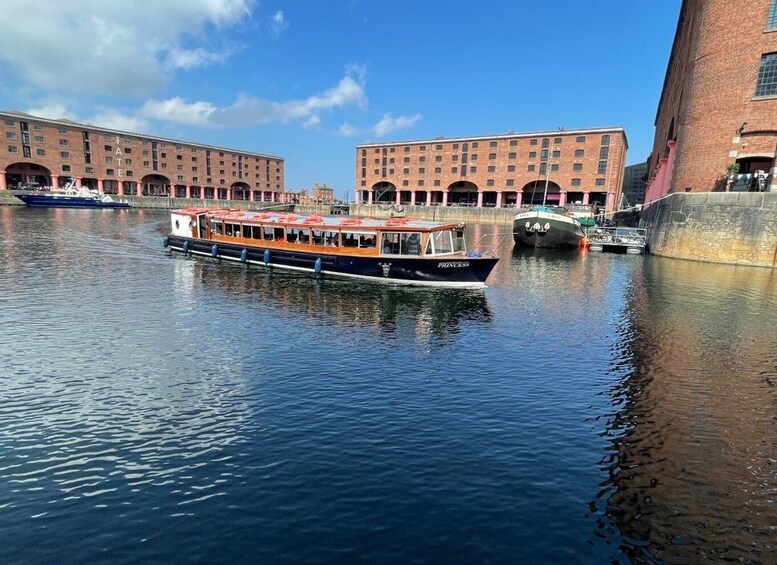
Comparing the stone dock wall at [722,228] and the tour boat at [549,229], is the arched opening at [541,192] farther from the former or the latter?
the stone dock wall at [722,228]

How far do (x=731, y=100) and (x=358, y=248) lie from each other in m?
37.6

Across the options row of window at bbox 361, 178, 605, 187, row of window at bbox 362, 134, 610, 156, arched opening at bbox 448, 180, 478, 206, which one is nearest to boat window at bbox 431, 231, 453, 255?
row of window at bbox 361, 178, 605, 187

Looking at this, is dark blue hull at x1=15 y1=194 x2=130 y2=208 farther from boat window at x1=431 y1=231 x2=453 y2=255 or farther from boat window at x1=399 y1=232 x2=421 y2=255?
boat window at x1=431 y1=231 x2=453 y2=255

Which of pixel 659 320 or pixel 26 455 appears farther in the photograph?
pixel 659 320

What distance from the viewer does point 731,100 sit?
41312 mm

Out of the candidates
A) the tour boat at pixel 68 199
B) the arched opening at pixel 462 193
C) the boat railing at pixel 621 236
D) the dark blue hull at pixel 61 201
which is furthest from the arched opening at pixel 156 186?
the boat railing at pixel 621 236

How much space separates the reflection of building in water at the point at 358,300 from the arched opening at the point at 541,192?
275 feet

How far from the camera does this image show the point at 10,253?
3541cm

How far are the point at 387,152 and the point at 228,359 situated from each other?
115495mm

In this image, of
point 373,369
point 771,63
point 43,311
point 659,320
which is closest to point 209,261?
point 43,311

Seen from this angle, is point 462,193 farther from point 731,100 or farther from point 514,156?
point 731,100

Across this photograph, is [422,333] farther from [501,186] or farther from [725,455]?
[501,186]

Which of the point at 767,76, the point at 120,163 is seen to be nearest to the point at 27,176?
the point at 120,163

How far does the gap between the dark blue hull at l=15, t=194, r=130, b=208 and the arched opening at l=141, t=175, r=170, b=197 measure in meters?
24.7
